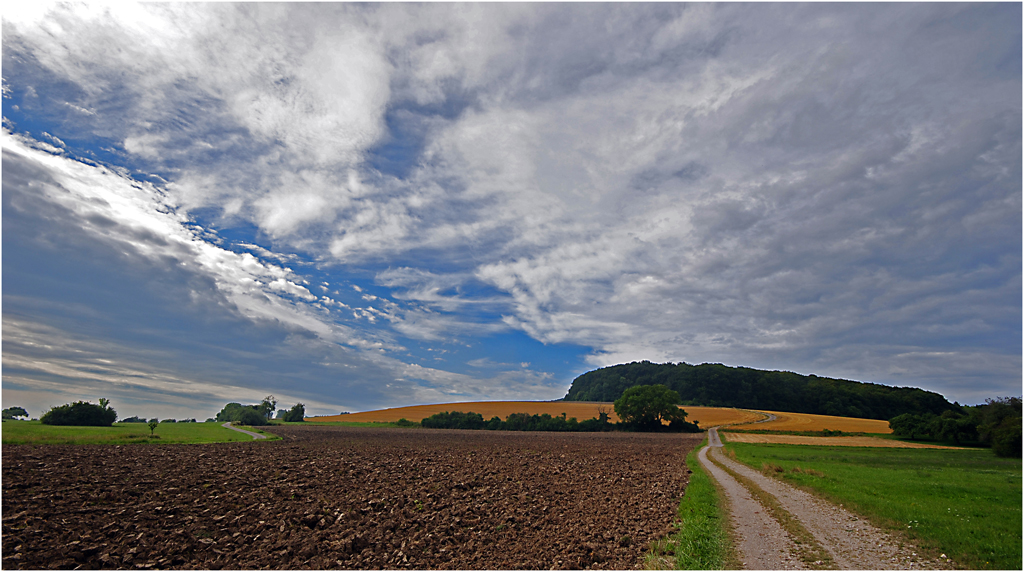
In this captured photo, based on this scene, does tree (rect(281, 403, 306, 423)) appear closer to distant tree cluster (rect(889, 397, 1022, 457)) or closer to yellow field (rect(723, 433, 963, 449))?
yellow field (rect(723, 433, 963, 449))

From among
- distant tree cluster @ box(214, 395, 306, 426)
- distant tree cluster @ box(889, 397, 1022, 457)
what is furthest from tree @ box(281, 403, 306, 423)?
distant tree cluster @ box(889, 397, 1022, 457)

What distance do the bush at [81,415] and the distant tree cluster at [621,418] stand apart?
224 feet

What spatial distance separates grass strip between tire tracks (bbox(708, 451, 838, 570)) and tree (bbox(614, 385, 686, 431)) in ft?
275

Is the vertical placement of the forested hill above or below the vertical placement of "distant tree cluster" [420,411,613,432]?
above

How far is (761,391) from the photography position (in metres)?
150

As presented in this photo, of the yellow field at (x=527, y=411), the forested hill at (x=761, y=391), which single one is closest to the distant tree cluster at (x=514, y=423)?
the yellow field at (x=527, y=411)

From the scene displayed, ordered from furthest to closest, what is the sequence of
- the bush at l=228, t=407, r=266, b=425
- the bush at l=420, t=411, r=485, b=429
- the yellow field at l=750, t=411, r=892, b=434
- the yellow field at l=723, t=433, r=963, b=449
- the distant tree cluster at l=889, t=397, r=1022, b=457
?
the bush at l=228, t=407, r=266, b=425 → the bush at l=420, t=411, r=485, b=429 → the yellow field at l=750, t=411, r=892, b=434 → the yellow field at l=723, t=433, r=963, b=449 → the distant tree cluster at l=889, t=397, r=1022, b=457

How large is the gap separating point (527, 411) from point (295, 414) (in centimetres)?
7744

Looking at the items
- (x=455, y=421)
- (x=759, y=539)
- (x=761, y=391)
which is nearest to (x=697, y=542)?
(x=759, y=539)

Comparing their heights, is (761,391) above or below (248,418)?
above

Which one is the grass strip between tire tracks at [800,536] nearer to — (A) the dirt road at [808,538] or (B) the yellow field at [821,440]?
(A) the dirt road at [808,538]

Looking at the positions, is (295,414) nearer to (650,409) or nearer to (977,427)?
(650,409)

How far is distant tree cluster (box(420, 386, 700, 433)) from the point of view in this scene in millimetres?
101188

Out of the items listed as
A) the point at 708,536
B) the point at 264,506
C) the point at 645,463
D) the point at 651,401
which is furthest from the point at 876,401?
the point at 264,506
